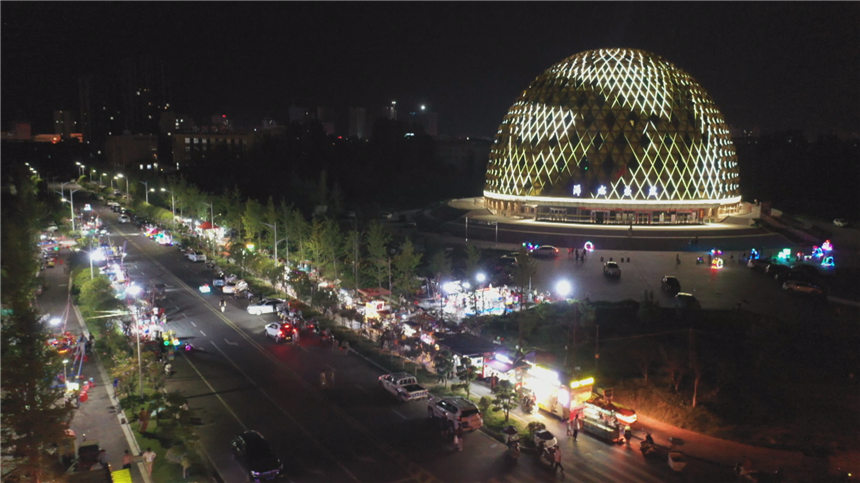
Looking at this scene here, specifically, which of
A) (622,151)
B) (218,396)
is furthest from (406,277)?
(622,151)

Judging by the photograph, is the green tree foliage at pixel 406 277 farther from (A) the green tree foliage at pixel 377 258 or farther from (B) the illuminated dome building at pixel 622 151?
(B) the illuminated dome building at pixel 622 151

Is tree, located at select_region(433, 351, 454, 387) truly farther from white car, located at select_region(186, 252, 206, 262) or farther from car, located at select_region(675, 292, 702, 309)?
white car, located at select_region(186, 252, 206, 262)

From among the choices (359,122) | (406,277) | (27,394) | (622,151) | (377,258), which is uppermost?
(359,122)

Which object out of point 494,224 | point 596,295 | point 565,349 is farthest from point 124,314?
point 494,224

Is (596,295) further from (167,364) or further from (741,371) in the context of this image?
(167,364)

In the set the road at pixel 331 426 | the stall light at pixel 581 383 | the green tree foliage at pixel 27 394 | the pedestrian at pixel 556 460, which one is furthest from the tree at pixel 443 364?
the green tree foliage at pixel 27 394

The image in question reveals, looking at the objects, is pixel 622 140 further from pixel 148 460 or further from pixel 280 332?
pixel 148 460
